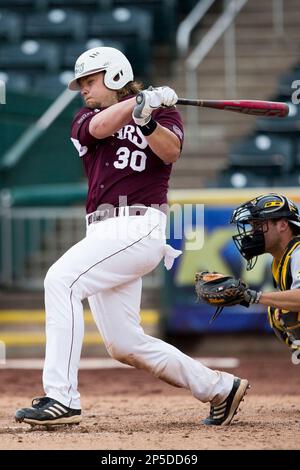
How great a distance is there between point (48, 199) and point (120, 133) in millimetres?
6437

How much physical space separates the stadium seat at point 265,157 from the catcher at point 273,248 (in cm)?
609

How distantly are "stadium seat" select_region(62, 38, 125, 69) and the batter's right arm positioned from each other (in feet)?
26.5

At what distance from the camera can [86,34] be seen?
13953mm

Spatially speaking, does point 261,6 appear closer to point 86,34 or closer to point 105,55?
point 86,34

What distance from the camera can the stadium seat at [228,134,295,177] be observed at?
11688 mm

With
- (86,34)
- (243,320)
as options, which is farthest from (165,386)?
(86,34)

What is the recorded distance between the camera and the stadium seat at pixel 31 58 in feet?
43.7

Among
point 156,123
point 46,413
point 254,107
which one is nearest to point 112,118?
point 156,123

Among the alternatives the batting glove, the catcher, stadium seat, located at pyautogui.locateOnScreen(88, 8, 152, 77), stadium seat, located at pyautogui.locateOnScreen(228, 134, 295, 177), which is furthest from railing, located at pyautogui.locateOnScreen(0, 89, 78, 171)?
the batting glove

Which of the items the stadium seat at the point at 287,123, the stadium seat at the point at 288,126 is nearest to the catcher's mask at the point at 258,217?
the stadium seat at the point at 288,126

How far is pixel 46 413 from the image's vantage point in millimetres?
5289

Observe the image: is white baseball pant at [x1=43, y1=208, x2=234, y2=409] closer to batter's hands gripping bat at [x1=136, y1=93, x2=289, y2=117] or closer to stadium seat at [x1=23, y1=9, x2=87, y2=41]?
batter's hands gripping bat at [x1=136, y1=93, x2=289, y2=117]

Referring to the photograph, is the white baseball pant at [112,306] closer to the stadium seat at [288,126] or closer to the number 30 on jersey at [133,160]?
the number 30 on jersey at [133,160]

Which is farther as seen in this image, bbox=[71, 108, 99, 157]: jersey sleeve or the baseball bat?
the baseball bat
